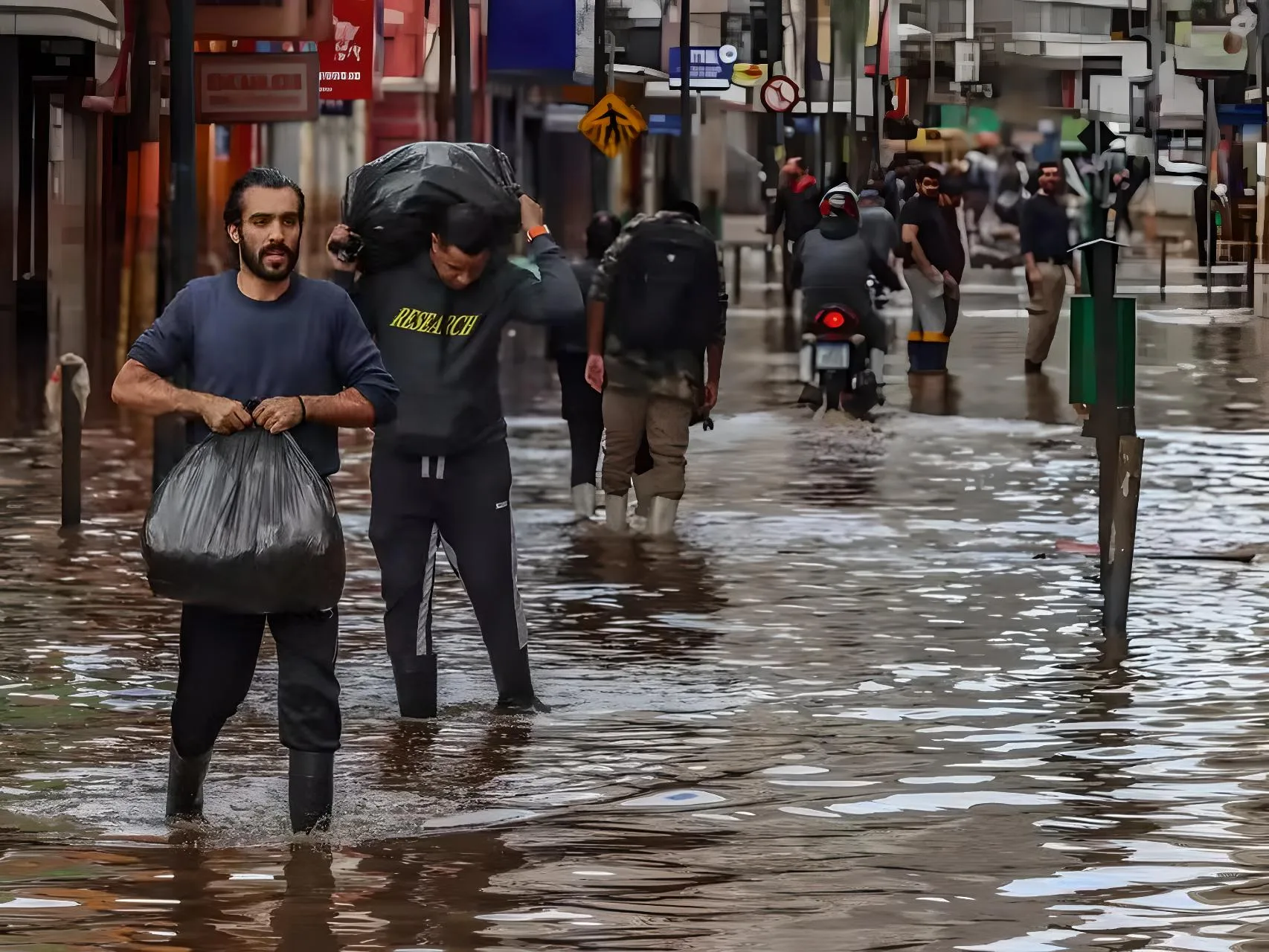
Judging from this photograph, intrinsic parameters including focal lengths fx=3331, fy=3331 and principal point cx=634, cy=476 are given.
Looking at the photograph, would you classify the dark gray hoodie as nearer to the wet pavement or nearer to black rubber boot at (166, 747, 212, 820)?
the wet pavement

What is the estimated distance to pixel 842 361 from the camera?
25.4 metres

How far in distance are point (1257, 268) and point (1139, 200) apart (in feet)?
32.7

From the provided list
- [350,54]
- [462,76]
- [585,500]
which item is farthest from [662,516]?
[350,54]

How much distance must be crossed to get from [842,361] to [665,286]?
28.6ft

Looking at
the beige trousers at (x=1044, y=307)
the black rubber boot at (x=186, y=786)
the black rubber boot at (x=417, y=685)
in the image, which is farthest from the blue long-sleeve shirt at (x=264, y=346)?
the beige trousers at (x=1044, y=307)

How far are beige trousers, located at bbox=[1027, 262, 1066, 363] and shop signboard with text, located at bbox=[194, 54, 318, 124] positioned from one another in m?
7.01

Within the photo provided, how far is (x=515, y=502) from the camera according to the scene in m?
19.0

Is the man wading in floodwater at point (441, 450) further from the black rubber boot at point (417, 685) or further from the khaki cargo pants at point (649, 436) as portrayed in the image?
the khaki cargo pants at point (649, 436)

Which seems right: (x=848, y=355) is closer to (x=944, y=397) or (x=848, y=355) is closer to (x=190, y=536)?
(x=944, y=397)

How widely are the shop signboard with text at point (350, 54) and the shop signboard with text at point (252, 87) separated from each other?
571 inches

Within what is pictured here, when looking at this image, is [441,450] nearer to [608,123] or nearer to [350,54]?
[608,123]

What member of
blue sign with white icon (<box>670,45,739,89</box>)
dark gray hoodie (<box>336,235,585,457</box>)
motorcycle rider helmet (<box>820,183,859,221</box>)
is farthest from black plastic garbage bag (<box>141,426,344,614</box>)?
blue sign with white icon (<box>670,45,739,89</box>)

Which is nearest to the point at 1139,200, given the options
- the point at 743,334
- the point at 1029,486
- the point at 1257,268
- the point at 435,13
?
the point at 1257,268

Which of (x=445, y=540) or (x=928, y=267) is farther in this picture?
(x=928, y=267)
